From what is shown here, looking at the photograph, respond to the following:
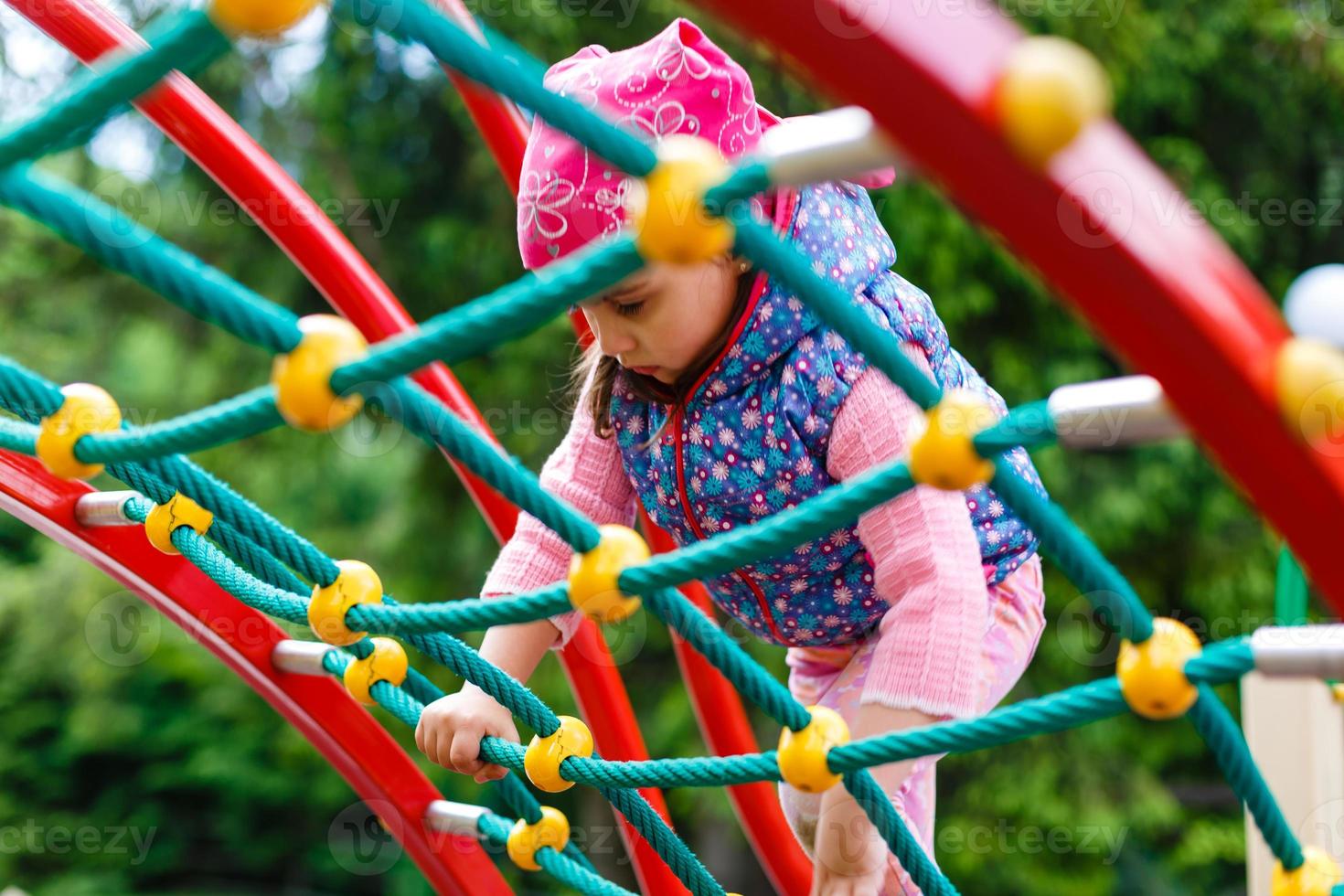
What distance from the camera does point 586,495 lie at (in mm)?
1237

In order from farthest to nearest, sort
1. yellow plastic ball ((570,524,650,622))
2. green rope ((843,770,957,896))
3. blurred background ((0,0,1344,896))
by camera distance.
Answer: blurred background ((0,0,1344,896))
green rope ((843,770,957,896))
yellow plastic ball ((570,524,650,622))

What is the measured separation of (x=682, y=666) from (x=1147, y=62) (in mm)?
2596

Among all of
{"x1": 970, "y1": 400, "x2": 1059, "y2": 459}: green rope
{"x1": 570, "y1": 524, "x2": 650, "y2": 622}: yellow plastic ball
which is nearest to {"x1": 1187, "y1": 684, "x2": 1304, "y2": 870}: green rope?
{"x1": 970, "y1": 400, "x2": 1059, "y2": 459}: green rope

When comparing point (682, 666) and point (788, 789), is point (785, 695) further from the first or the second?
point (682, 666)

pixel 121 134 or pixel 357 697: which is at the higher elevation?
pixel 121 134

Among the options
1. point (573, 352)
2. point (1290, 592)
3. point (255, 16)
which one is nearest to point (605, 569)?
point (255, 16)

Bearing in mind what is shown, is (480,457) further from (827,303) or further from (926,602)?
→ (926,602)

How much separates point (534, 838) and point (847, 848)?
34 centimetres

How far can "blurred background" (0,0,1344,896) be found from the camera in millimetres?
3379

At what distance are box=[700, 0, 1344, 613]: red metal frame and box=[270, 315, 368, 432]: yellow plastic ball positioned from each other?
236 mm

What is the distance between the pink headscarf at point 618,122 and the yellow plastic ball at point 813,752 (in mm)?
408

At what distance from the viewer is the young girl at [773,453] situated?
964mm

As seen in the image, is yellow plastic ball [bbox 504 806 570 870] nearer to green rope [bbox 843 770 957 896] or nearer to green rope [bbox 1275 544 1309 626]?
green rope [bbox 843 770 957 896]

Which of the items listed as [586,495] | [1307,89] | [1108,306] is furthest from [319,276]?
[1307,89]
